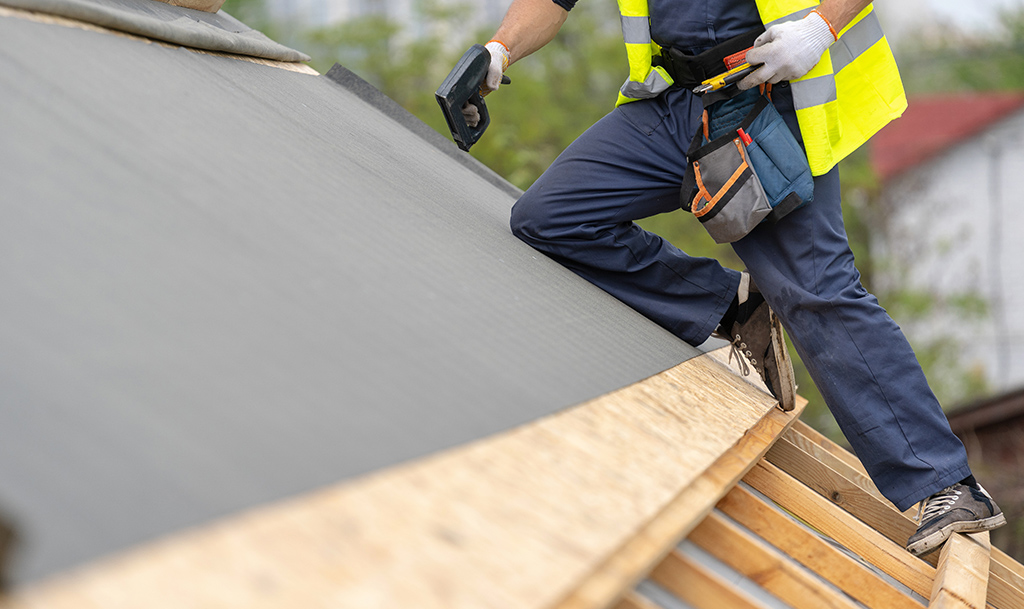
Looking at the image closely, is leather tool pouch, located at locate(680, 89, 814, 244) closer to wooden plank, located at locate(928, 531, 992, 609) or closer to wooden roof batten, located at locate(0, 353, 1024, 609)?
wooden roof batten, located at locate(0, 353, 1024, 609)

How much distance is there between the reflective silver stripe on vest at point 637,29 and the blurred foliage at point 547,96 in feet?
11.0

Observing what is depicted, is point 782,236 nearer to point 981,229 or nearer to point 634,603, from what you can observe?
point 634,603

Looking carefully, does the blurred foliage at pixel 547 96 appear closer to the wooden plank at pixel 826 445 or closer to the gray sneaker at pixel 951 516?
the wooden plank at pixel 826 445

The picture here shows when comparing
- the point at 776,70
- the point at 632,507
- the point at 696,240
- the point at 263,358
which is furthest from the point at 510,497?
the point at 696,240

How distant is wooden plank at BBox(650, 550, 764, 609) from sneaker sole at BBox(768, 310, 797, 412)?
3.97 ft

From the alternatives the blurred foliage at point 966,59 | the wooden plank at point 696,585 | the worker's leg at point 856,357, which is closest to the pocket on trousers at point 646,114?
the worker's leg at point 856,357

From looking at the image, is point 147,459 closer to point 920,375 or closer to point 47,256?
point 47,256

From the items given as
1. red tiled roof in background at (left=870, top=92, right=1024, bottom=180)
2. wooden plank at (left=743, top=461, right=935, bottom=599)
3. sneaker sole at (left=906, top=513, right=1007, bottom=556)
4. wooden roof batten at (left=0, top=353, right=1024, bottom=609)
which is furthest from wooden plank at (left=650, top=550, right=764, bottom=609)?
red tiled roof in background at (left=870, top=92, right=1024, bottom=180)

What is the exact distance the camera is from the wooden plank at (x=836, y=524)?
2.15m

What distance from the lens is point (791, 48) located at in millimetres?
2244

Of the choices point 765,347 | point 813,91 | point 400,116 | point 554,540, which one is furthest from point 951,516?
point 400,116

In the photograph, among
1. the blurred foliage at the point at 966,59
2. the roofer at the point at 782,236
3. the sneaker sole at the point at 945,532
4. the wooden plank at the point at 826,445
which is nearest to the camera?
the sneaker sole at the point at 945,532

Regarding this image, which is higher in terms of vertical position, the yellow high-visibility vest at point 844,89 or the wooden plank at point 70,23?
the yellow high-visibility vest at point 844,89

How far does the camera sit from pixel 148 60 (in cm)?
216
